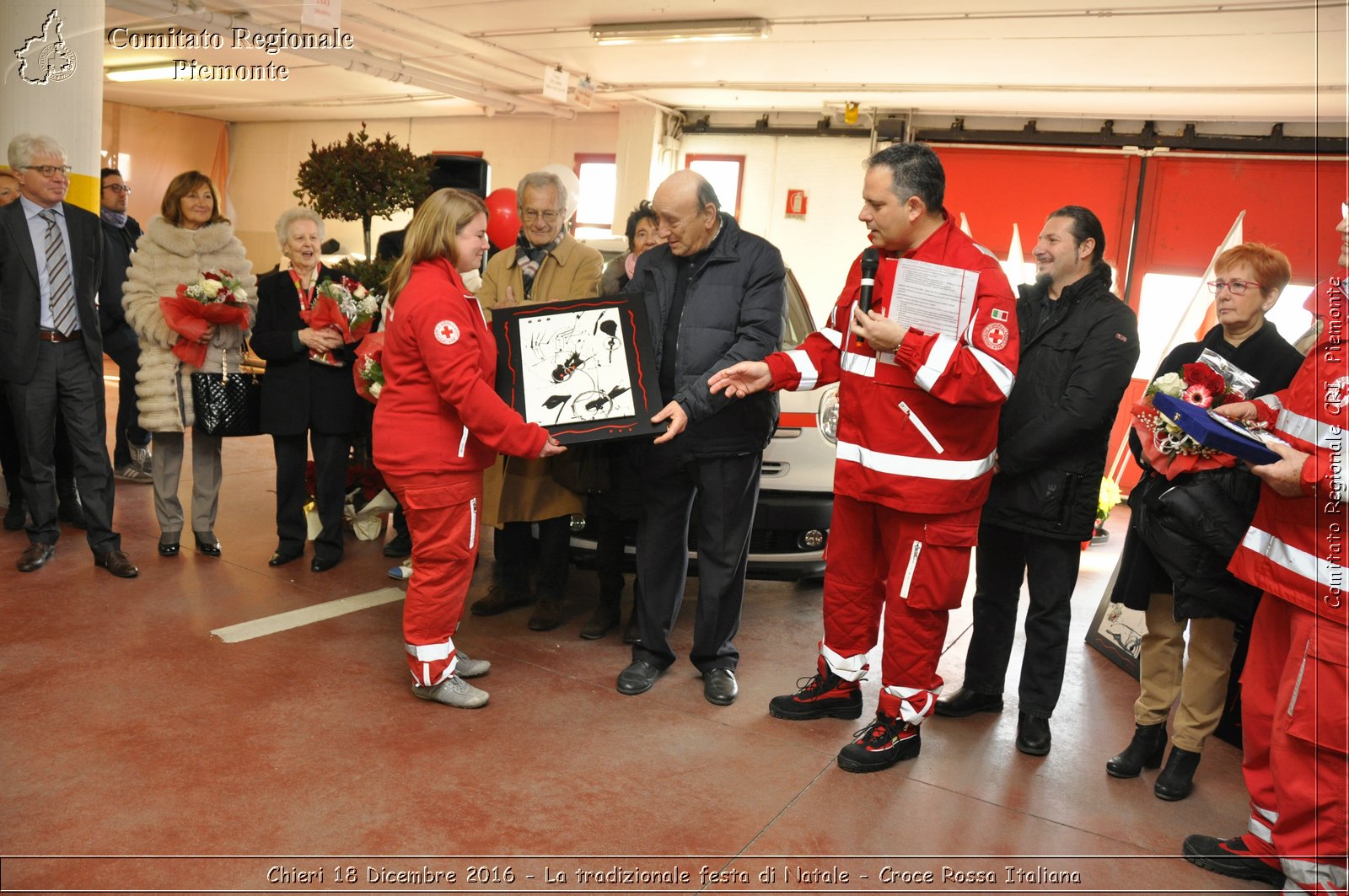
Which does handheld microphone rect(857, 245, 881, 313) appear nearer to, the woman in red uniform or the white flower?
the white flower

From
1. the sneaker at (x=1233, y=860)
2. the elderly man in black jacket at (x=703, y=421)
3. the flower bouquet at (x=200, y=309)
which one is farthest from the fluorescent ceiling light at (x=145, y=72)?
the sneaker at (x=1233, y=860)

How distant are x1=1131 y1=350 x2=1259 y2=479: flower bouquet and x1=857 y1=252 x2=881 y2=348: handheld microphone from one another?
0.96m

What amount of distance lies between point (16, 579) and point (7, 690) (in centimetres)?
139

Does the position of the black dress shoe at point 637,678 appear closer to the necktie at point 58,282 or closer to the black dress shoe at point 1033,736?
the black dress shoe at point 1033,736

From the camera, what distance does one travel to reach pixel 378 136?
16703mm

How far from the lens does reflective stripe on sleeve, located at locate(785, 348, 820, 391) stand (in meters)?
3.56

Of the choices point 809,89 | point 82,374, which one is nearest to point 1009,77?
point 809,89

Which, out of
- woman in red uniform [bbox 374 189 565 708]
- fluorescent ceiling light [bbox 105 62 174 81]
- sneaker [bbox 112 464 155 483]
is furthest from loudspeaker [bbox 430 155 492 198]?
fluorescent ceiling light [bbox 105 62 174 81]

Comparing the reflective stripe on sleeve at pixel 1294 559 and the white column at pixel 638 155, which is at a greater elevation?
the white column at pixel 638 155

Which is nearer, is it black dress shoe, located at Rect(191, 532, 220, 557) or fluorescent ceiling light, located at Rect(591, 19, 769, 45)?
black dress shoe, located at Rect(191, 532, 220, 557)

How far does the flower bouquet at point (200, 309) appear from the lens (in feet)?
15.7

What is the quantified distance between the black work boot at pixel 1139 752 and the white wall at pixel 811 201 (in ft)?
29.1

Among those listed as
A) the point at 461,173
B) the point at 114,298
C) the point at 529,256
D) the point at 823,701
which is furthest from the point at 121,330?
the point at 823,701

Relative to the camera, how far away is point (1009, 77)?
9.43 meters
